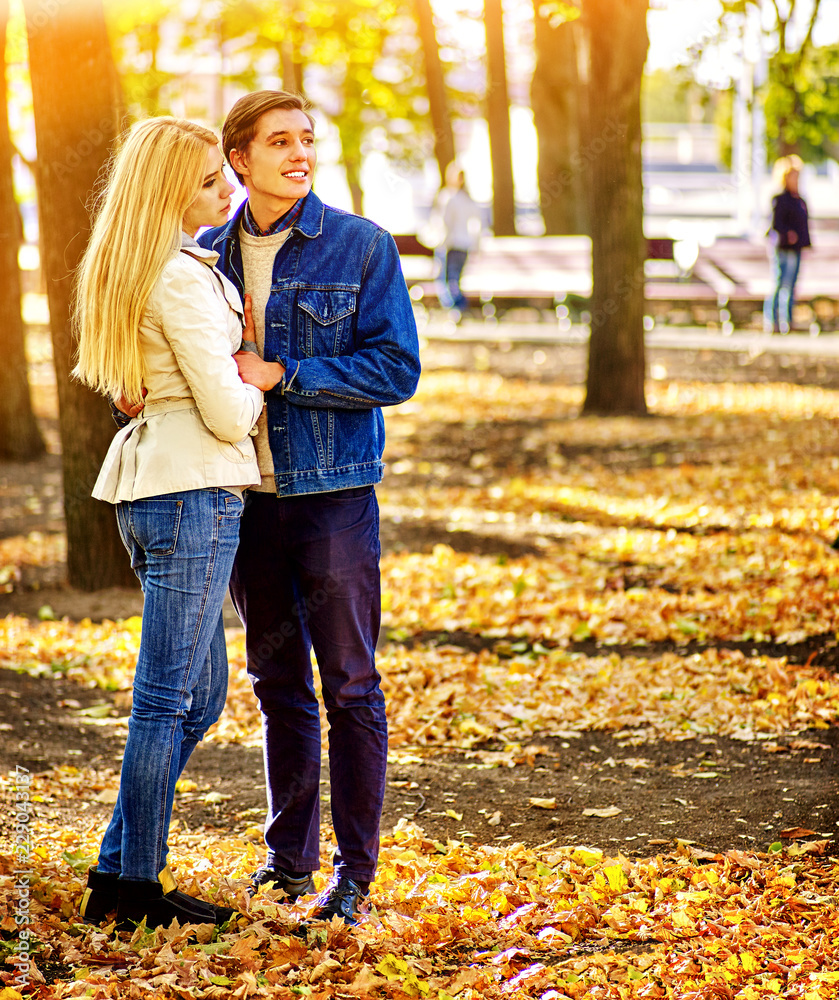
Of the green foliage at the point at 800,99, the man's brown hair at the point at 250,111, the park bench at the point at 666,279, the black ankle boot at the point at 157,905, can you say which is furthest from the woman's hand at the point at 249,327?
the green foliage at the point at 800,99

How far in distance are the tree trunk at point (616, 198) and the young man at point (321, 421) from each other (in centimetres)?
904

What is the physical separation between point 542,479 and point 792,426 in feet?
8.59

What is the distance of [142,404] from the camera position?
3111 millimetres

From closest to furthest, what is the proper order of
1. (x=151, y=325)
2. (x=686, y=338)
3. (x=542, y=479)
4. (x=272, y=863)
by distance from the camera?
Answer: (x=151, y=325) → (x=272, y=863) → (x=542, y=479) → (x=686, y=338)

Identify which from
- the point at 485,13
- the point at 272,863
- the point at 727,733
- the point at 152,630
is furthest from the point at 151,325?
the point at 485,13

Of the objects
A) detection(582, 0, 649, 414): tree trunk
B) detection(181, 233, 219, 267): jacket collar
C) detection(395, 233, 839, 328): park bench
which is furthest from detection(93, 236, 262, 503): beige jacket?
detection(395, 233, 839, 328): park bench

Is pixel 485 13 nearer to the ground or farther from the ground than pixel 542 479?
farther from the ground

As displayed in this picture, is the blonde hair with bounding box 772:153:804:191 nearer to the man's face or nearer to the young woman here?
the man's face

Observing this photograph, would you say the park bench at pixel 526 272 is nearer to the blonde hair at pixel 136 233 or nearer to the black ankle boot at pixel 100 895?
the blonde hair at pixel 136 233

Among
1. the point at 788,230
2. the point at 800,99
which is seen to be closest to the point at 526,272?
the point at 788,230

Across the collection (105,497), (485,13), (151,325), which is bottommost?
(105,497)

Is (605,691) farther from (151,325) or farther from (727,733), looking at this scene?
(151,325)

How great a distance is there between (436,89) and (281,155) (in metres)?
25.7

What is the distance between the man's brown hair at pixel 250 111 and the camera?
3.15m
